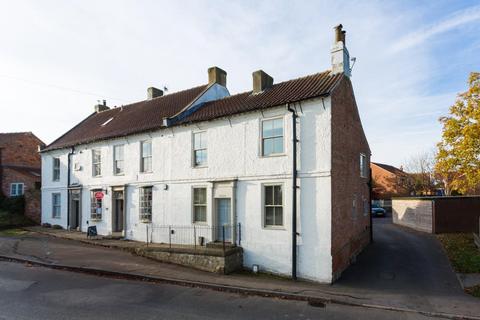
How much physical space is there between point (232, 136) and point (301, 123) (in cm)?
328

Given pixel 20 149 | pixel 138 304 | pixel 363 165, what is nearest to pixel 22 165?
pixel 20 149

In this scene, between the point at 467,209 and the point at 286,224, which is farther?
the point at 467,209

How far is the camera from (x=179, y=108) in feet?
63.9

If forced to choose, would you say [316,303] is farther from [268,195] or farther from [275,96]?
[275,96]

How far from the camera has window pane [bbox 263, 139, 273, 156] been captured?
14.1 metres

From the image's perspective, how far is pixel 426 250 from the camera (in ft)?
60.2

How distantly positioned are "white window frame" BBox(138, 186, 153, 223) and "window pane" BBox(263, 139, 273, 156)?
712 cm

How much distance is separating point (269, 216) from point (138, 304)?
20.1ft

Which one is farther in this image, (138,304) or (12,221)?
(12,221)

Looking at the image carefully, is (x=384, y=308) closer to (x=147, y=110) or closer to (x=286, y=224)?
(x=286, y=224)

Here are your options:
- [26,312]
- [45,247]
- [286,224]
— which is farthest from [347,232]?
[45,247]

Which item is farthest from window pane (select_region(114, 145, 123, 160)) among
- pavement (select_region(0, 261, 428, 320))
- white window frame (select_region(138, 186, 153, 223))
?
pavement (select_region(0, 261, 428, 320))

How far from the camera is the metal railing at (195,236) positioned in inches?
570

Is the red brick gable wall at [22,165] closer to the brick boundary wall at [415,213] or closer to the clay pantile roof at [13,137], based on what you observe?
the clay pantile roof at [13,137]
